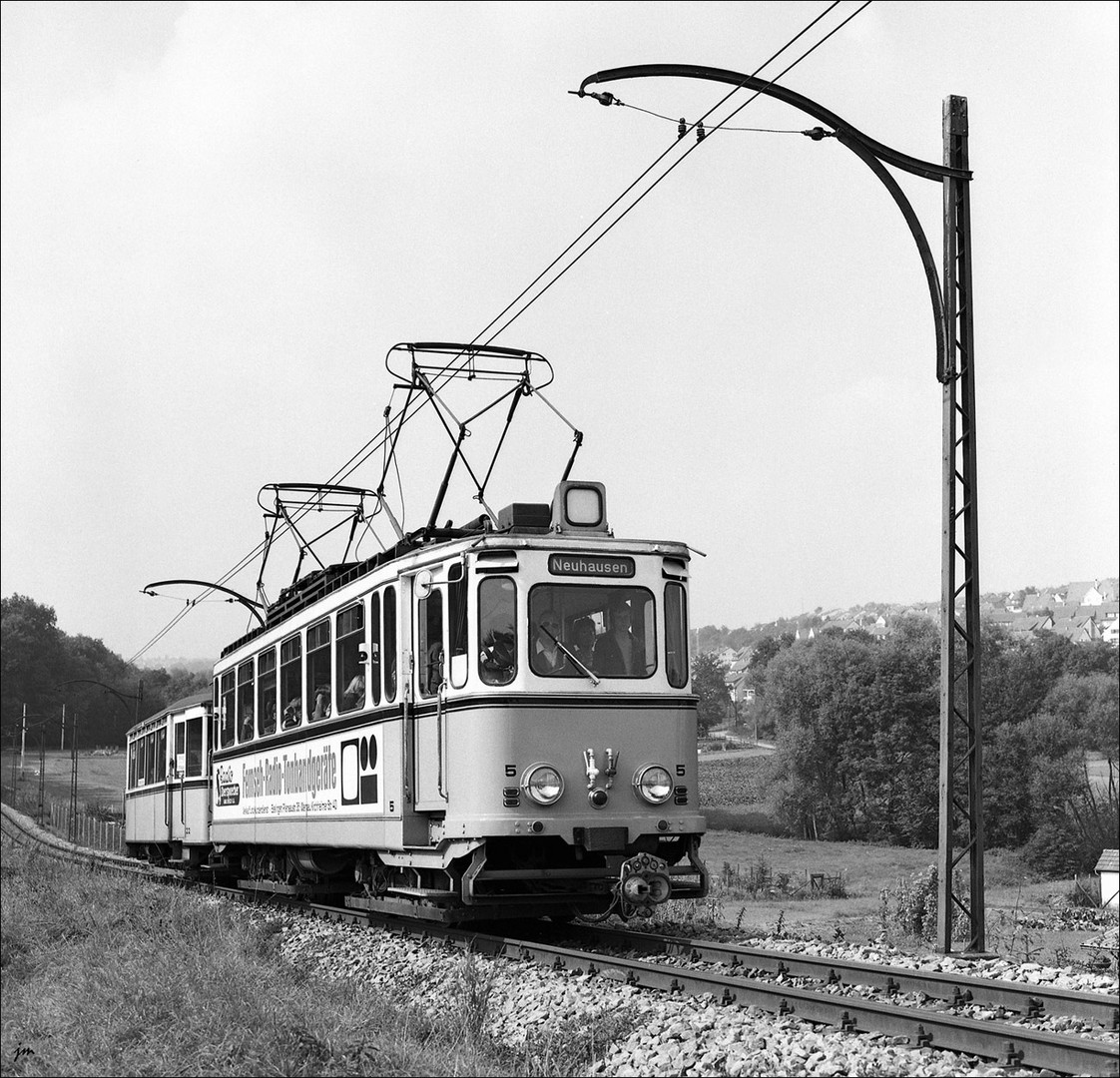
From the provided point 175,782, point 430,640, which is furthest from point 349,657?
point 175,782

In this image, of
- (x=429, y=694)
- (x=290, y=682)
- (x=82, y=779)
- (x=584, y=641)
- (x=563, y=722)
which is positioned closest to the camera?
(x=563, y=722)

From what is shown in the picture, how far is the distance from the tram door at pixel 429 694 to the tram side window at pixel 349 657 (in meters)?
1.14

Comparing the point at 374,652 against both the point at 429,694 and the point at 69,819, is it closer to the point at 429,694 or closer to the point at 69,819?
the point at 429,694

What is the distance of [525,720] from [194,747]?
11434 millimetres

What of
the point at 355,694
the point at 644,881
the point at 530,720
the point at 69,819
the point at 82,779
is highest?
the point at 355,694

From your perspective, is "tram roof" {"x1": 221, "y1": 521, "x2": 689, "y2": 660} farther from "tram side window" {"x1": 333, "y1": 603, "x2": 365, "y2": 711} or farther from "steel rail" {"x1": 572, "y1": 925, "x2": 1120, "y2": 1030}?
"steel rail" {"x1": 572, "y1": 925, "x2": 1120, "y2": 1030}

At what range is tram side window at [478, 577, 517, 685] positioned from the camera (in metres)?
11.1

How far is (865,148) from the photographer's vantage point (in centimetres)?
1158

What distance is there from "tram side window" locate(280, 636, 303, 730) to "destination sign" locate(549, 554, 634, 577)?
14.3 feet

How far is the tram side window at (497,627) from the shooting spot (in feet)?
36.4

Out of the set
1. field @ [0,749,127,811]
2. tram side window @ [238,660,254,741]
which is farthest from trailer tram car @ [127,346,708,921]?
field @ [0,749,127,811]

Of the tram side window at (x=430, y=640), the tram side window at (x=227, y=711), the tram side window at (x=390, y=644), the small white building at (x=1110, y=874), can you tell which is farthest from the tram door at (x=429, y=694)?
the small white building at (x=1110, y=874)

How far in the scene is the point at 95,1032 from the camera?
309 inches

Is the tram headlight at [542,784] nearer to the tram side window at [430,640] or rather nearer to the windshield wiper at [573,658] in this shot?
the windshield wiper at [573,658]
